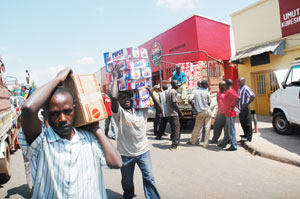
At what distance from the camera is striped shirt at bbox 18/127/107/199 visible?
4.19ft

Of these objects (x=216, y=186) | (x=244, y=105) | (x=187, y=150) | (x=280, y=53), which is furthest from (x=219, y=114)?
(x=280, y=53)

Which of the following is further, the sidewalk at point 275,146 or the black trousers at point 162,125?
the black trousers at point 162,125

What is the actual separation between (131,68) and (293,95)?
5.22m

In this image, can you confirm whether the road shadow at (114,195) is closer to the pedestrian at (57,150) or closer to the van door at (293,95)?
the pedestrian at (57,150)

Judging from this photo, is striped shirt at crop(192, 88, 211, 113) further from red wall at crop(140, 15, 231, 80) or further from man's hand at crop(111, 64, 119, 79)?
red wall at crop(140, 15, 231, 80)

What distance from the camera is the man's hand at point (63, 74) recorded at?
138 cm

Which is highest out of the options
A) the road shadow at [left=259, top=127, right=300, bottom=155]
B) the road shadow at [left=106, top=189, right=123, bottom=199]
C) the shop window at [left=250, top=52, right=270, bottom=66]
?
the shop window at [left=250, top=52, right=270, bottom=66]

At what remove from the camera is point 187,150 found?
5531mm

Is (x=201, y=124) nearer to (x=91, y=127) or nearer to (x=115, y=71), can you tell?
(x=115, y=71)

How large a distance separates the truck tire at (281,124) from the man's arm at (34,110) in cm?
683

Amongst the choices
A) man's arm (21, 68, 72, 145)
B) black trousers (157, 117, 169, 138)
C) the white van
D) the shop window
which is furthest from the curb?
the shop window

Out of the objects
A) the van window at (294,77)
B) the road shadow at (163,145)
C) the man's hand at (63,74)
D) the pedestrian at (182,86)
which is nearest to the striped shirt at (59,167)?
the man's hand at (63,74)

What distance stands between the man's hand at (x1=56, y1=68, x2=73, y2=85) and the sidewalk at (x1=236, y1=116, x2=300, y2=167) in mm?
4613

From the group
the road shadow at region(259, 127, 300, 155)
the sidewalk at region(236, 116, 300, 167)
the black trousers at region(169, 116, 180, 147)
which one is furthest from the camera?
the black trousers at region(169, 116, 180, 147)
